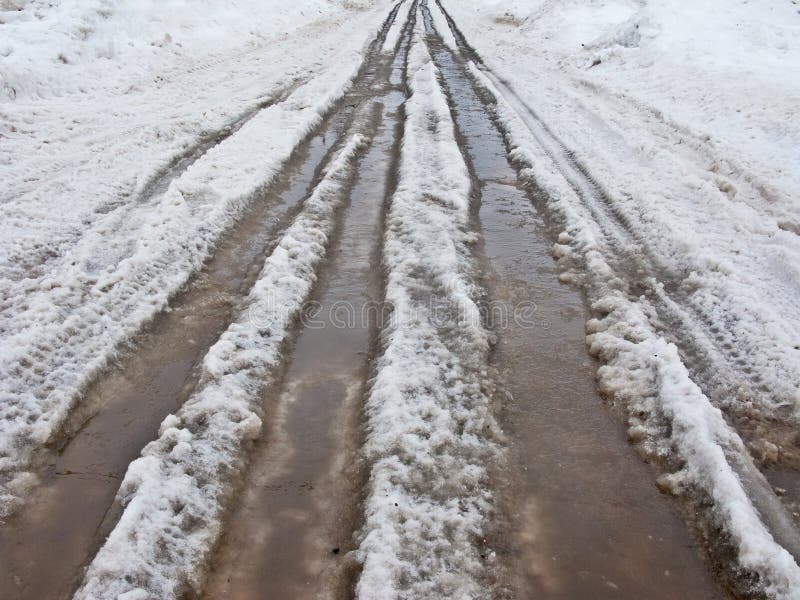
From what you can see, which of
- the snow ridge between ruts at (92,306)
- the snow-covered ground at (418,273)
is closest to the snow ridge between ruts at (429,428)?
the snow-covered ground at (418,273)

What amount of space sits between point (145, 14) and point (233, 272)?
15516 millimetres

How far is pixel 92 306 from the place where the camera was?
5.54 metres

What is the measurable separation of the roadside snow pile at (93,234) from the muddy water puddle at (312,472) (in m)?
1.64

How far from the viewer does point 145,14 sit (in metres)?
17.6

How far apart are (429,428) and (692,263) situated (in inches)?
169

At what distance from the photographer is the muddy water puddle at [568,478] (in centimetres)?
351

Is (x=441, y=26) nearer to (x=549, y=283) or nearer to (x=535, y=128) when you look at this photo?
(x=535, y=128)

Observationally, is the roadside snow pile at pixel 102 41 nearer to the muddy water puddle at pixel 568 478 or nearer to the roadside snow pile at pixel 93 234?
the roadside snow pile at pixel 93 234

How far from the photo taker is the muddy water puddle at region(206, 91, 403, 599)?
3.47 metres

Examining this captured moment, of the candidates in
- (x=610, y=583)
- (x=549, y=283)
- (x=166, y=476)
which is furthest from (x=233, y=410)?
(x=549, y=283)

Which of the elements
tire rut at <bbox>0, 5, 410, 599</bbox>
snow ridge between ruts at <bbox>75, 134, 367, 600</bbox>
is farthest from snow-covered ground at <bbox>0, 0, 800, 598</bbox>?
tire rut at <bbox>0, 5, 410, 599</bbox>

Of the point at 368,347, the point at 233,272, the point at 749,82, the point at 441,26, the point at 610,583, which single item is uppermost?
the point at 441,26

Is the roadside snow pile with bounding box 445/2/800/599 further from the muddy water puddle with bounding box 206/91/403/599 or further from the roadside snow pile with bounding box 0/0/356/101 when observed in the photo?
the roadside snow pile with bounding box 0/0/356/101

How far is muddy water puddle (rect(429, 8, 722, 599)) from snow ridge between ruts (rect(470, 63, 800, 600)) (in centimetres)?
19
